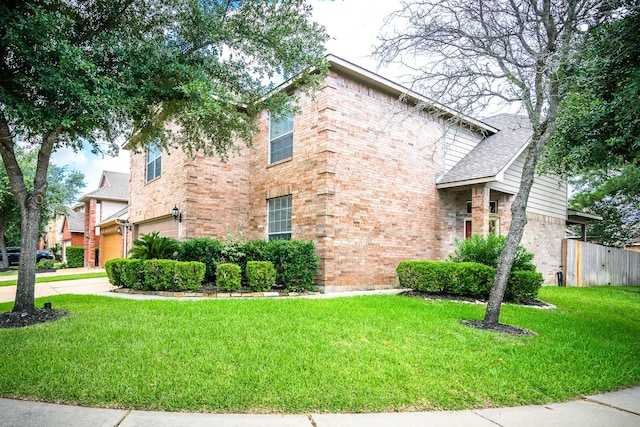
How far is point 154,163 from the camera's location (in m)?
15.3

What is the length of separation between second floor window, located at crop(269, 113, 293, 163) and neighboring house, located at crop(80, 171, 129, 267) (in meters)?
13.8

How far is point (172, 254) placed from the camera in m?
10.1

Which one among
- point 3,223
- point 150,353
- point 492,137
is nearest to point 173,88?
point 150,353

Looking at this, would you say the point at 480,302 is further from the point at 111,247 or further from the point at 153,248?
the point at 111,247

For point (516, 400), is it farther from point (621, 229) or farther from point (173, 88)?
point (621, 229)

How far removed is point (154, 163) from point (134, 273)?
742 centimetres

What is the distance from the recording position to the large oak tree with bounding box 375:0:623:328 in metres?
5.99

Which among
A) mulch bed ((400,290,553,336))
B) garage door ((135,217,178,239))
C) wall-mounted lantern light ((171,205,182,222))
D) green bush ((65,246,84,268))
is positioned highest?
wall-mounted lantern light ((171,205,182,222))

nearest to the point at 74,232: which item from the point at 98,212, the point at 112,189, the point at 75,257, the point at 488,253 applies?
→ the point at 75,257

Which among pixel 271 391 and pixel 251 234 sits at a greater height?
pixel 251 234

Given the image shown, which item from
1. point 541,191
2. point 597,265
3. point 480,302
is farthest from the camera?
point 597,265

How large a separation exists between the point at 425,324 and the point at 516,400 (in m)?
2.51

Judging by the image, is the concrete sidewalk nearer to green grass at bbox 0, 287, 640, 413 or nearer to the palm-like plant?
green grass at bbox 0, 287, 640, 413

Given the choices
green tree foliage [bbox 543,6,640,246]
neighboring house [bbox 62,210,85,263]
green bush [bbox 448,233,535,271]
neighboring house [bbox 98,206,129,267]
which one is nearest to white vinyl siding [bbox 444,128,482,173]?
green bush [bbox 448,233,535,271]
